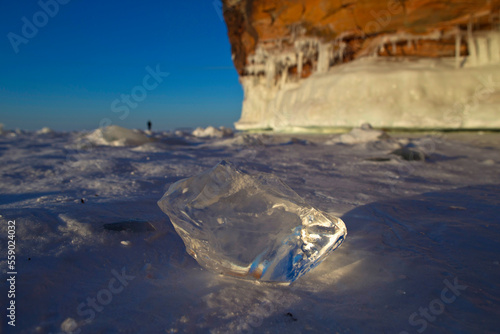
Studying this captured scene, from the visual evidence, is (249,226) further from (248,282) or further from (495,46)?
(495,46)

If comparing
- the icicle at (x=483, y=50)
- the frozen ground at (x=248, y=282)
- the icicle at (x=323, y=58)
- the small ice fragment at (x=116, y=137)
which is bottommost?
the frozen ground at (x=248, y=282)

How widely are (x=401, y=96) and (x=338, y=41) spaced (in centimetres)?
318

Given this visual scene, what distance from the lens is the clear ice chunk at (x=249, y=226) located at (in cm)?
71

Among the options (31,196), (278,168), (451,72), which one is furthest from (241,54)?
(31,196)

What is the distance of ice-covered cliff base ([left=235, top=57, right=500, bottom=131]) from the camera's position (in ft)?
20.4

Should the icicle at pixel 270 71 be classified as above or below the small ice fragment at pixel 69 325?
above

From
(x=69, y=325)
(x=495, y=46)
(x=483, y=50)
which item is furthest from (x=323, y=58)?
(x=69, y=325)

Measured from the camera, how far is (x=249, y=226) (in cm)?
75

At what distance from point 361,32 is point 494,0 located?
306 cm

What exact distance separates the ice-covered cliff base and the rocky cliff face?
5 cm

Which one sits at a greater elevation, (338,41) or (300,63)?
(338,41)

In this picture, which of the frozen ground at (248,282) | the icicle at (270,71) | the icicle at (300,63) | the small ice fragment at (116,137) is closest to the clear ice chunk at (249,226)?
the frozen ground at (248,282)

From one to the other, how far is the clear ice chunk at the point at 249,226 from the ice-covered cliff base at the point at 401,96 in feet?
22.5

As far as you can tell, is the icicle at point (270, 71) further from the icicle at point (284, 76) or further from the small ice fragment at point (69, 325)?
the small ice fragment at point (69, 325)
